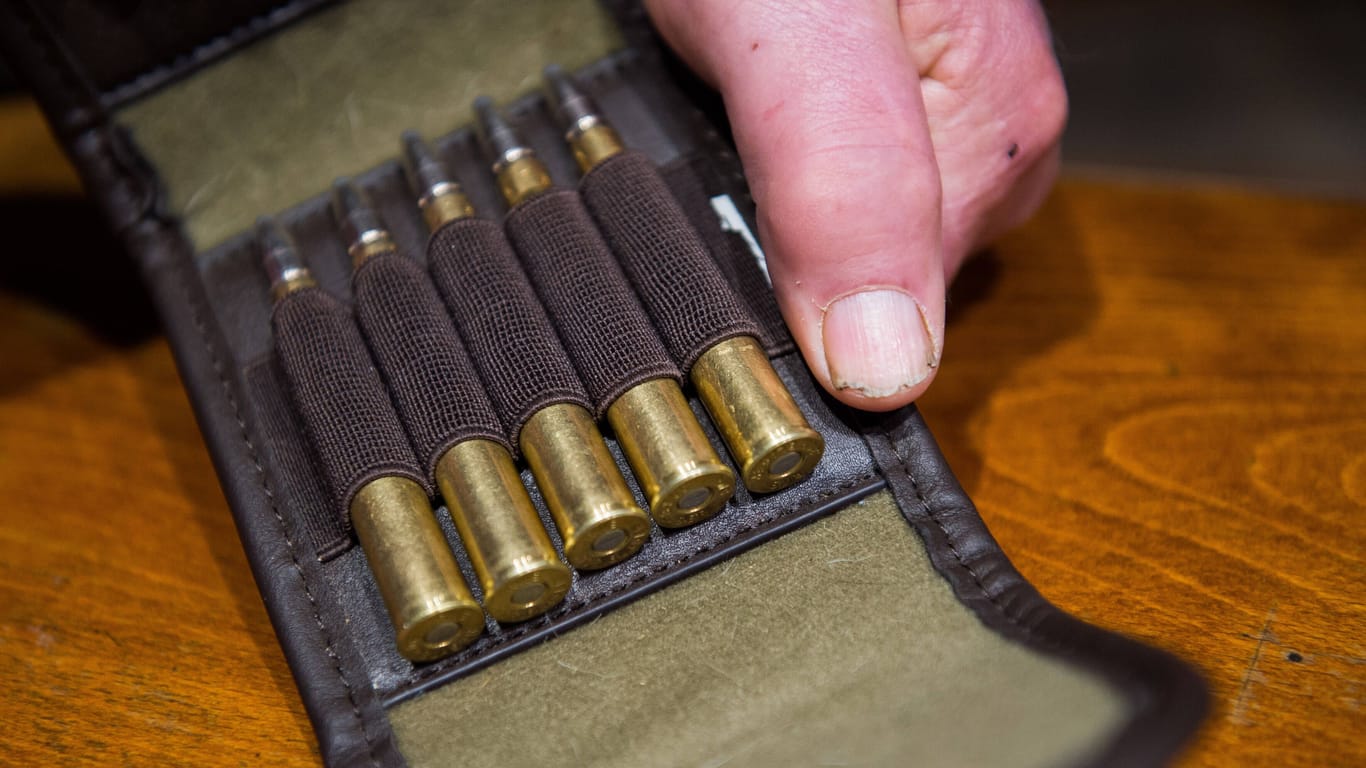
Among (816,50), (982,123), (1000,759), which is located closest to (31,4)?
(816,50)

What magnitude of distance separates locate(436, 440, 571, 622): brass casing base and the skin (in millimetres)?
271

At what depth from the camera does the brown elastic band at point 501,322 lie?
0.93 m

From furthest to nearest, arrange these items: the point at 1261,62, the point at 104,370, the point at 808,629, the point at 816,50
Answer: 1. the point at 1261,62
2. the point at 104,370
3. the point at 816,50
4. the point at 808,629

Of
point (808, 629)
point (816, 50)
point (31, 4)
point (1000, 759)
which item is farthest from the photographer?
point (31, 4)

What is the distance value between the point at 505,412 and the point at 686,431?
0.16 metres

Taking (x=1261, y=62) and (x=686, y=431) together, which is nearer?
(x=686, y=431)

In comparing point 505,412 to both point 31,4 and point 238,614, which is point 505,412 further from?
point 31,4

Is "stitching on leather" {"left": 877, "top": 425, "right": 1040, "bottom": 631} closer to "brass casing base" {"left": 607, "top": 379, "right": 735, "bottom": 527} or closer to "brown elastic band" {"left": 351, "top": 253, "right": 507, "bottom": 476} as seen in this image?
"brass casing base" {"left": 607, "top": 379, "right": 735, "bottom": 527}

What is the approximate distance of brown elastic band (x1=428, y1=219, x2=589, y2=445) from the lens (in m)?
0.93

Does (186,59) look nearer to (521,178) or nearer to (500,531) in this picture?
(521,178)

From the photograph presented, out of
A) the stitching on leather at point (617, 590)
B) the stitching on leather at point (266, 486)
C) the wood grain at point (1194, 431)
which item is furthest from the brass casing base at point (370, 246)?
the wood grain at point (1194, 431)

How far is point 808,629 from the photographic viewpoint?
846mm

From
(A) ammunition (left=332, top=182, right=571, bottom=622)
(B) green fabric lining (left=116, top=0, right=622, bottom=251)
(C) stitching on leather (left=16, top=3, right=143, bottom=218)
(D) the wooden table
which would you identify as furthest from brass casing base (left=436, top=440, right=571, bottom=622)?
(C) stitching on leather (left=16, top=3, right=143, bottom=218)

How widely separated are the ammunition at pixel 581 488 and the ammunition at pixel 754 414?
9 centimetres
